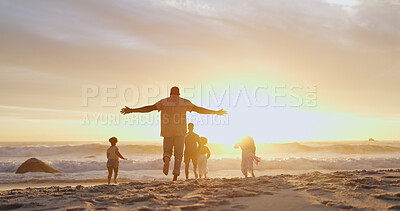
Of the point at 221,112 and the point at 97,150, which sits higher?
the point at 221,112

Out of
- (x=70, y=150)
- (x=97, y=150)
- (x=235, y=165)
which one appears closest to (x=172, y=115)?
(x=235, y=165)

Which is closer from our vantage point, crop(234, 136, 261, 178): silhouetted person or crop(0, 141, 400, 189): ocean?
crop(234, 136, 261, 178): silhouetted person

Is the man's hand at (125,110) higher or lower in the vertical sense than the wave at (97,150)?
higher

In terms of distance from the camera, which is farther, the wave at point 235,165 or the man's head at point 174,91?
the wave at point 235,165

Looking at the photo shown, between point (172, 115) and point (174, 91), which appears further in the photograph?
point (174, 91)

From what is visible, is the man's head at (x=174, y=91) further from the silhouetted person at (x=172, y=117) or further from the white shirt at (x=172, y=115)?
the white shirt at (x=172, y=115)

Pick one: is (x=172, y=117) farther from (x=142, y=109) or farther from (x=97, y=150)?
(x=97, y=150)

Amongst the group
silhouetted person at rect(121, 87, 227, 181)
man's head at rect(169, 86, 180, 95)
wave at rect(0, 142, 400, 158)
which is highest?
man's head at rect(169, 86, 180, 95)

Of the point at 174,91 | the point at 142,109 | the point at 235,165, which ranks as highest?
the point at 174,91

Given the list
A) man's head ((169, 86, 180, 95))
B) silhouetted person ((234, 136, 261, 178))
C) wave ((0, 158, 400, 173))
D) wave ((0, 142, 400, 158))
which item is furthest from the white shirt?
wave ((0, 142, 400, 158))

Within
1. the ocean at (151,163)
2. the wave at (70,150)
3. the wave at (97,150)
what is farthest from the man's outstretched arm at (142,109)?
the wave at (70,150)

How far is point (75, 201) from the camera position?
471 cm

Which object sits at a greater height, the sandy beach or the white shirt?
the white shirt

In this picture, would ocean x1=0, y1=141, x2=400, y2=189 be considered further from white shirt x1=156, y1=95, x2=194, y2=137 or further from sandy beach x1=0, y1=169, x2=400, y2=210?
sandy beach x1=0, y1=169, x2=400, y2=210
